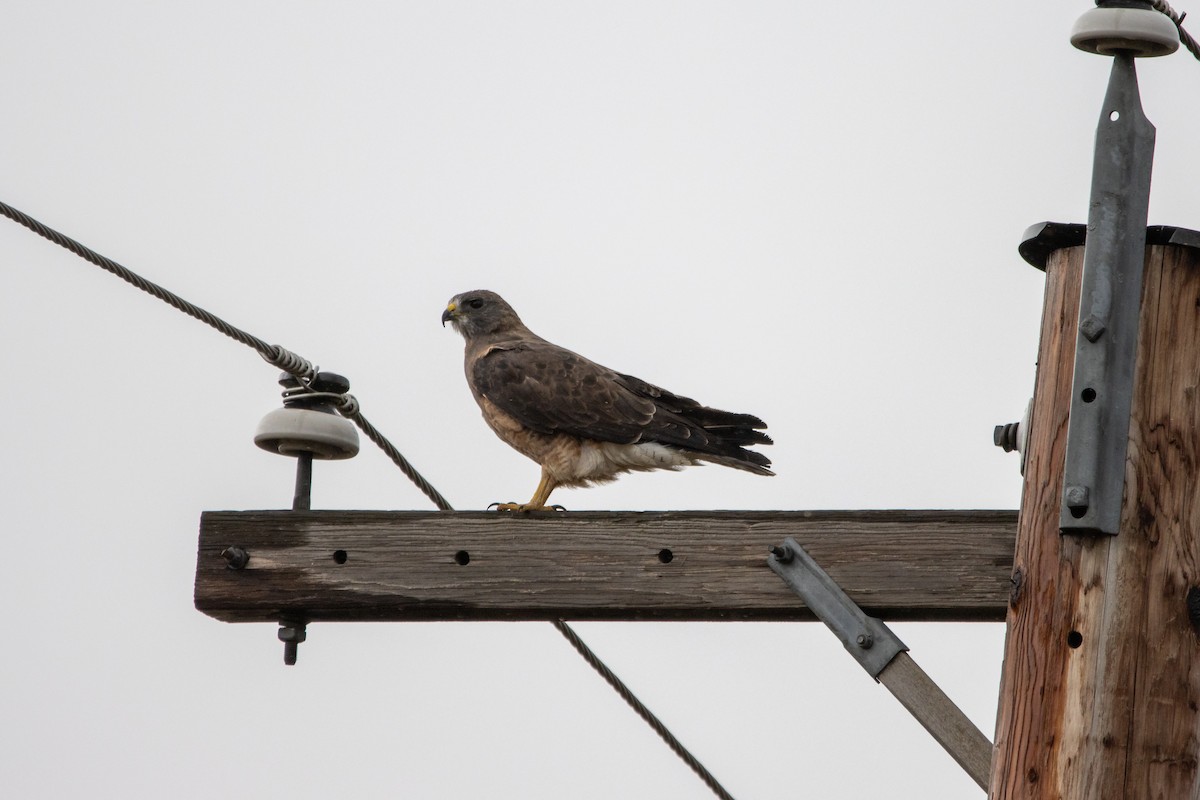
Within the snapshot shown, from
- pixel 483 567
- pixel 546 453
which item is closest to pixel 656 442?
pixel 546 453

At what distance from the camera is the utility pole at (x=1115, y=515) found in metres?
2.85

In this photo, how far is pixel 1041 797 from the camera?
2.89m

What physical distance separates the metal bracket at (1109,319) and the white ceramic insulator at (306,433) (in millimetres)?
2085

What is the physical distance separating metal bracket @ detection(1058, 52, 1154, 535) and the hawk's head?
444 centimetres

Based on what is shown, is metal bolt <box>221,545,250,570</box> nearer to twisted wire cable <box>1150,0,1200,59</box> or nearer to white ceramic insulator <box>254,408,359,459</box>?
white ceramic insulator <box>254,408,359,459</box>

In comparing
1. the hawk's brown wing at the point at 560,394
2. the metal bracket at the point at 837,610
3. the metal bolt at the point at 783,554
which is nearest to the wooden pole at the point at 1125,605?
the metal bracket at the point at 837,610

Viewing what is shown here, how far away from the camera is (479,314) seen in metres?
7.34

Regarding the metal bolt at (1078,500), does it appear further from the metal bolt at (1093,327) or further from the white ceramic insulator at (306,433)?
the white ceramic insulator at (306,433)

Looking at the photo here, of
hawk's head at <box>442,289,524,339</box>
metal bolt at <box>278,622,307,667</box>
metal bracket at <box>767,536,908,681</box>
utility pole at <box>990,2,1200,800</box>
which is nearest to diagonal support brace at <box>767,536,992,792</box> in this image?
metal bracket at <box>767,536,908,681</box>

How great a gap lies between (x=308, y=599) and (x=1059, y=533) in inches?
75.4

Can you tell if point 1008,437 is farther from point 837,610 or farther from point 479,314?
point 479,314

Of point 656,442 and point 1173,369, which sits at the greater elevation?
point 656,442

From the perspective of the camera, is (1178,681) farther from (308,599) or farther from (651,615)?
(308,599)

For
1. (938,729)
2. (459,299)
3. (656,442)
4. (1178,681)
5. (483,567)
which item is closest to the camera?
(1178,681)
